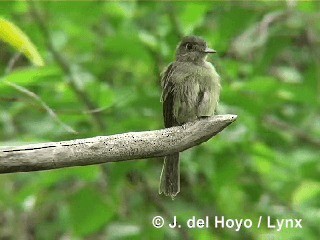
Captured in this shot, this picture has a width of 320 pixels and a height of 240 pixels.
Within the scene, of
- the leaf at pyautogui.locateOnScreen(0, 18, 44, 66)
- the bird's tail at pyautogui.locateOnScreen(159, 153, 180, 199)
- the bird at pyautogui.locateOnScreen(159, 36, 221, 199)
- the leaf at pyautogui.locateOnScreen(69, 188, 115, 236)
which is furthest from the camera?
the leaf at pyautogui.locateOnScreen(69, 188, 115, 236)

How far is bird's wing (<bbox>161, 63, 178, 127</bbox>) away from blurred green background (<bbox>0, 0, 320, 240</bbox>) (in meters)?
0.32

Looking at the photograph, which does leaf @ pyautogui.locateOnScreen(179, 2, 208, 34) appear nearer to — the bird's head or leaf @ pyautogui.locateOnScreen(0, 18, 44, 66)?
the bird's head

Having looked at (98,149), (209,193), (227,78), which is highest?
(227,78)

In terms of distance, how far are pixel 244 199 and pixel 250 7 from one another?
1.38 meters

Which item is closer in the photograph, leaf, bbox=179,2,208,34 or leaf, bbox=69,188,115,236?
leaf, bbox=179,2,208,34

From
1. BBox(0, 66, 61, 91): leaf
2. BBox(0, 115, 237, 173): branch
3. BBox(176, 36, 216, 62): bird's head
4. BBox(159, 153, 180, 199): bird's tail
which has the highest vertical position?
BBox(176, 36, 216, 62): bird's head

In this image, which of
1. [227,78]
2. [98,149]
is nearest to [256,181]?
[227,78]

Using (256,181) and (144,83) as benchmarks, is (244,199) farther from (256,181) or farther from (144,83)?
(144,83)

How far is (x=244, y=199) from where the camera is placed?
15.2ft

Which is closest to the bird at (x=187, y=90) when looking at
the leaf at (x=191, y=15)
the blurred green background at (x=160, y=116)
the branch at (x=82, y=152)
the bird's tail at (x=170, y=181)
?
the bird's tail at (x=170, y=181)

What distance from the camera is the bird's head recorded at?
117 inches

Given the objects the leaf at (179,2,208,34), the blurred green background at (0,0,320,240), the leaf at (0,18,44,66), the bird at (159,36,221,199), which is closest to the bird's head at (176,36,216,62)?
the bird at (159,36,221,199)

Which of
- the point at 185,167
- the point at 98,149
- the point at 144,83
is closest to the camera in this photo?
the point at 98,149

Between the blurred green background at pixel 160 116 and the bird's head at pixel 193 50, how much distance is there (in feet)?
0.97
